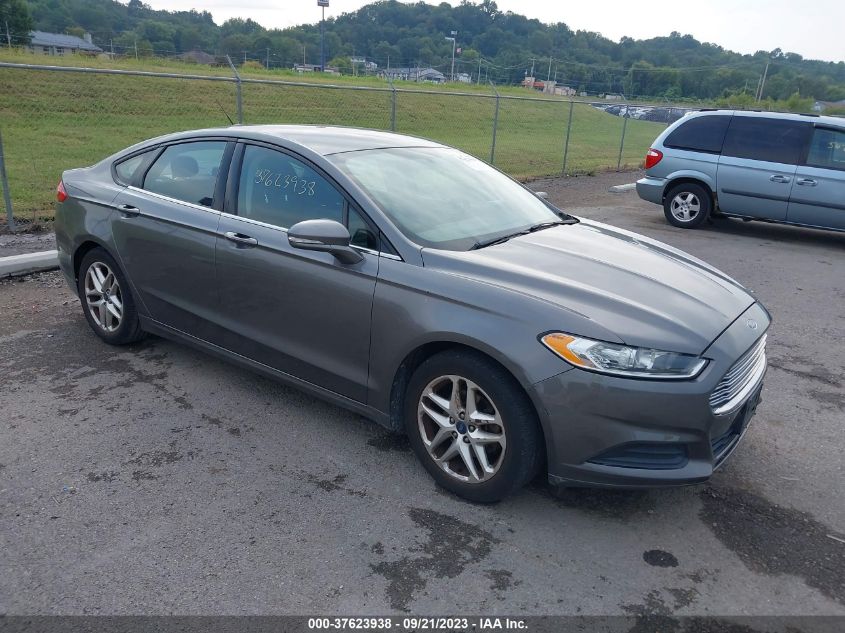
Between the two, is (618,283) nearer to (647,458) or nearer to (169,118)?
(647,458)

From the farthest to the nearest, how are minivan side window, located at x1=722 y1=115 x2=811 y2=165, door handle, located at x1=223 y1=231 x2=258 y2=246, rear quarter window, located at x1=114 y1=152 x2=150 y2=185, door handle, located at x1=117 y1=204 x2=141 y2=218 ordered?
minivan side window, located at x1=722 y1=115 x2=811 y2=165 < rear quarter window, located at x1=114 y1=152 x2=150 y2=185 < door handle, located at x1=117 y1=204 x2=141 y2=218 < door handle, located at x1=223 y1=231 x2=258 y2=246

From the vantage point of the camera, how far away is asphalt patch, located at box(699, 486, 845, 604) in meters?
2.90

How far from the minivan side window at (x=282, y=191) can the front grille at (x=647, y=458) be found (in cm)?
178

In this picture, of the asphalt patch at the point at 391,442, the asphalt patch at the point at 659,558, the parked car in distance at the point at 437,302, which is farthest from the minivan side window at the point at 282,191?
the asphalt patch at the point at 659,558

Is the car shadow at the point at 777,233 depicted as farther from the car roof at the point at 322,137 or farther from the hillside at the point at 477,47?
the hillside at the point at 477,47

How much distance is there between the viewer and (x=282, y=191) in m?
3.95

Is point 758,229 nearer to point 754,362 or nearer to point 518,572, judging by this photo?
point 754,362

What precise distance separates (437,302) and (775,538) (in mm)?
1855

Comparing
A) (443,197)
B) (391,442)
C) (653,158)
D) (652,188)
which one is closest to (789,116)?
(653,158)

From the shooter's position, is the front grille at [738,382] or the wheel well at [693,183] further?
the wheel well at [693,183]

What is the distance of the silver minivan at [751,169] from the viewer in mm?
9188

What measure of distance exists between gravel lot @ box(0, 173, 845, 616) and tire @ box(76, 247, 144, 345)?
1.00 feet

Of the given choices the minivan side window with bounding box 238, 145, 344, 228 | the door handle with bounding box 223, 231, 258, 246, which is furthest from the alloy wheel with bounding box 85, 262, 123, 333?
the minivan side window with bounding box 238, 145, 344, 228

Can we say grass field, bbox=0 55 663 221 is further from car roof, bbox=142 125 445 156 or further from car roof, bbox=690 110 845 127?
car roof, bbox=142 125 445 156
